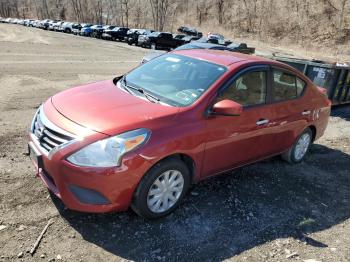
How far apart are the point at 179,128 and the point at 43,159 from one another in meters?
1.34

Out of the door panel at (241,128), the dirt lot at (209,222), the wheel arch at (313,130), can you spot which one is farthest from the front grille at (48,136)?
the wheel arch at (313,130)

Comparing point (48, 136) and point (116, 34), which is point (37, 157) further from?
point (116, 34)

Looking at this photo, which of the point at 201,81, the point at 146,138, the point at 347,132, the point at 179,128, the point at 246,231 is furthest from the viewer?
the point at 347,132

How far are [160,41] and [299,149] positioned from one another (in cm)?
2767

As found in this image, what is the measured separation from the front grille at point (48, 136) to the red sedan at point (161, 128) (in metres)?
0.01

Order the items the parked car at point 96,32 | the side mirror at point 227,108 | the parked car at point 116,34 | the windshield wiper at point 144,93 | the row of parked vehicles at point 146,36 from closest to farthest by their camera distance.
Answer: the side mirror at point 227,108 < the windshield wiper at point 144,93 < the row of parked vehicles at point 146,36 < the parked car at point 116,34 < the parked car at point 96,32

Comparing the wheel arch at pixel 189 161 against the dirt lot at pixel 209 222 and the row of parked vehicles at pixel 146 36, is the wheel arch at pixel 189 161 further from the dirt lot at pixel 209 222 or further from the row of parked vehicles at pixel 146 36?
the row of parked vehicles at pixel 146 36

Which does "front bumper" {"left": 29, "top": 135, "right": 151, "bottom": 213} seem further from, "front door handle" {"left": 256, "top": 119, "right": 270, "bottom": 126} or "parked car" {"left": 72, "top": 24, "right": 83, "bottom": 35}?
"parked car" {"left": 72, "top": 24, "right": 83, "bottom": 35}

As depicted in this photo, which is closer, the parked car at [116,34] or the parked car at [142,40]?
the parked car at [142,40]

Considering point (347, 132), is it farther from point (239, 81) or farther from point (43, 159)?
point (43, 159)

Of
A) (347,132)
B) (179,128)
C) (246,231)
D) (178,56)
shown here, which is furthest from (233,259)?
(347,132)

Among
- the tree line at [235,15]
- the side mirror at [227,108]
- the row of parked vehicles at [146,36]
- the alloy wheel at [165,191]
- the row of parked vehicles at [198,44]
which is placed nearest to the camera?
the alloy wheel at [165,191]

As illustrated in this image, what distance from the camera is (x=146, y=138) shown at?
136 inches

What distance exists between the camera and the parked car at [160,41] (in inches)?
1264
